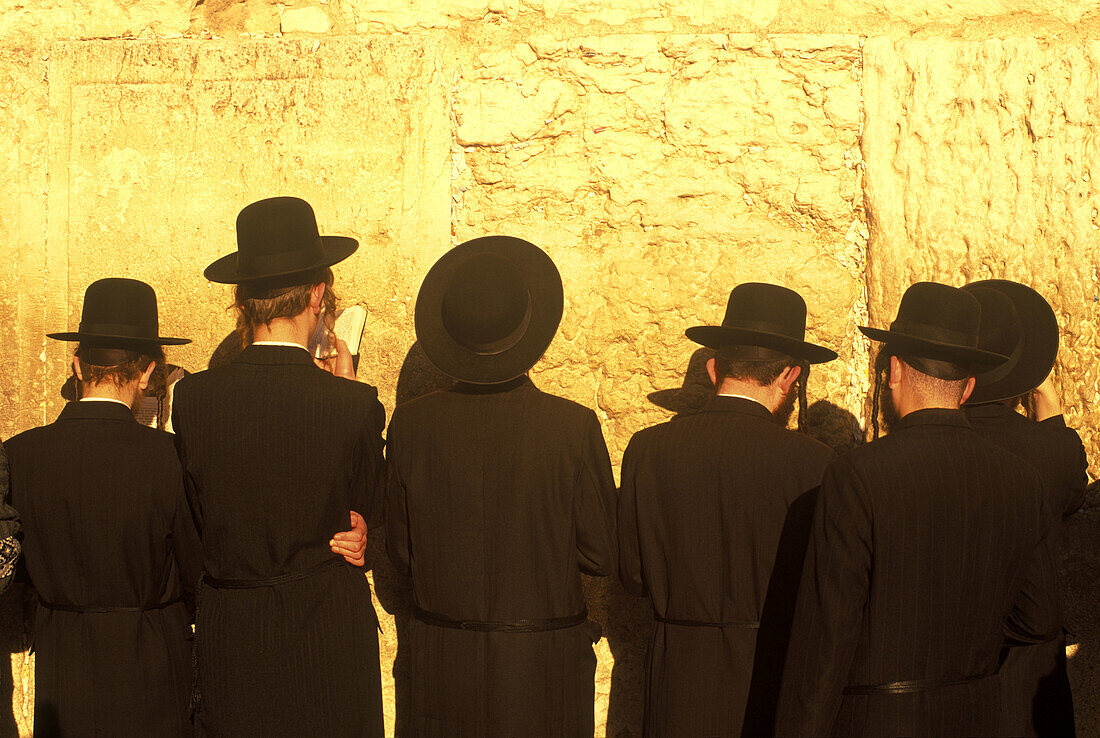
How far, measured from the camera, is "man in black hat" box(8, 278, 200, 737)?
126 inches

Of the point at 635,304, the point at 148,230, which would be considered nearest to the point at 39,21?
the point at 148,230

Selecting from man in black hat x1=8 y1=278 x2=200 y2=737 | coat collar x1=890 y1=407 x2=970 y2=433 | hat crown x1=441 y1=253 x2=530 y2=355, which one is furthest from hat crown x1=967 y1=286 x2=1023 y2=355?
man in black hat x1=8 y1=278 x2=200 y2=737

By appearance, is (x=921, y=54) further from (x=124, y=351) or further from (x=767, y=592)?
(x=124, y=351)

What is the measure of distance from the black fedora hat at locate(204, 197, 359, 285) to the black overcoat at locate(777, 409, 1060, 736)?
177cm

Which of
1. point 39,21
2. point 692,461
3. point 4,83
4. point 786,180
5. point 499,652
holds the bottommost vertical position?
point 499,652

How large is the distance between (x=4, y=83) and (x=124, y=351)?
1526 millimetres

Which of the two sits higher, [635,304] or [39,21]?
[39,21]

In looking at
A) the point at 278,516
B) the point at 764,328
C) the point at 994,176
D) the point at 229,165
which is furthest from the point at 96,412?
the point at 994,176

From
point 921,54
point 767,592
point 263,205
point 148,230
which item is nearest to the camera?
point 767,592

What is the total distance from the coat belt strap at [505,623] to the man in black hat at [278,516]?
0.83ft

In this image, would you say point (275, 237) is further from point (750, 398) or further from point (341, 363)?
point (750, 398)

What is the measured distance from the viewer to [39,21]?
13.6 feet

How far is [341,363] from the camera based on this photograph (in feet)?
12.0

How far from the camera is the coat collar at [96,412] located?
10.8 ft
